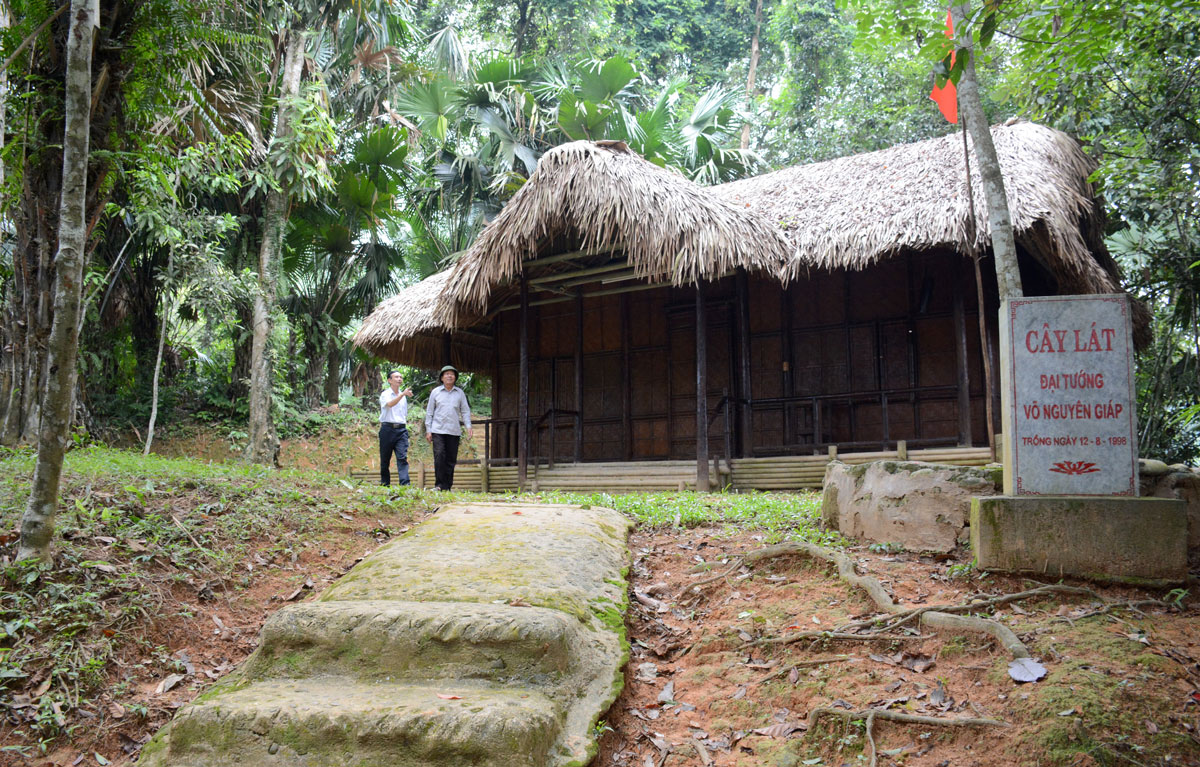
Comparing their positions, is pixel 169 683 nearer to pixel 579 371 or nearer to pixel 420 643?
pixel 420 643

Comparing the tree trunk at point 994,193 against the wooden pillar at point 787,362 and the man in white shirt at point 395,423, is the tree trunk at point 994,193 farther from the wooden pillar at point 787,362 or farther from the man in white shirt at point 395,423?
the man in white shirt at point 395,423

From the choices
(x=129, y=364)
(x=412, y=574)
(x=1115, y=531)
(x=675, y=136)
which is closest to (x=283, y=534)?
(x=412, y=574)

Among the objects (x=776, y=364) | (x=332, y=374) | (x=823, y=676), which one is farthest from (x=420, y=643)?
(x=332, y=374)

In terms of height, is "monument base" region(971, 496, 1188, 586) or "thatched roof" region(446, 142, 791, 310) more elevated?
"thatched roof" region(446, 142, 791, 310)

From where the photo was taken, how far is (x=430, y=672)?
332cm

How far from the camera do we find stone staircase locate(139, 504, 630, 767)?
9.22 feet

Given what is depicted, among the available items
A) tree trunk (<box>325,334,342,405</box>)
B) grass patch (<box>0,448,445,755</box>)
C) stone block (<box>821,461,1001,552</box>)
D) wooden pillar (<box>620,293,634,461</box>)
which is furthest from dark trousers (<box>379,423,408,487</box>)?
tree trunk (<box>325,334,342,405</box>)

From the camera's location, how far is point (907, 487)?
4.75 meters

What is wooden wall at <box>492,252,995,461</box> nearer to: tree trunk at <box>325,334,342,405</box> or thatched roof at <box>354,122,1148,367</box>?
thatched roof at <box>354,122,1148,367</box>

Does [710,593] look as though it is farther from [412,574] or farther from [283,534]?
[283,534]

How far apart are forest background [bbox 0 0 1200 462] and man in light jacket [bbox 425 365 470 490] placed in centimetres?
322

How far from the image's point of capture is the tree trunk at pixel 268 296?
1167 cm

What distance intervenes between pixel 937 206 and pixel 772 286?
8.03 feet

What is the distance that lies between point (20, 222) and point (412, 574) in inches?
148
